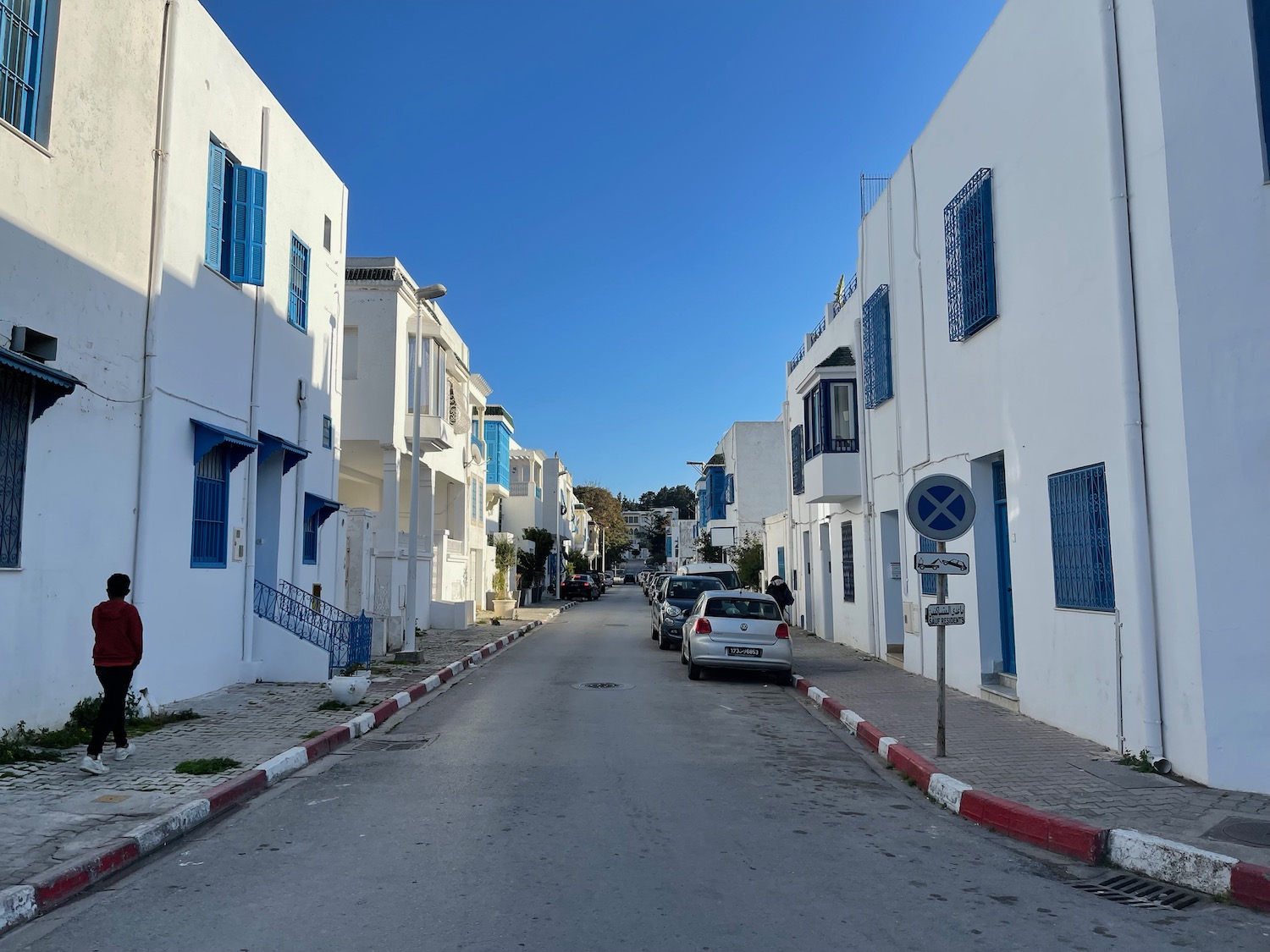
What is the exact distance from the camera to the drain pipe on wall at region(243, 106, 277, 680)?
1417 centimetres

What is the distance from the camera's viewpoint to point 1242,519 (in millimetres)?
7746

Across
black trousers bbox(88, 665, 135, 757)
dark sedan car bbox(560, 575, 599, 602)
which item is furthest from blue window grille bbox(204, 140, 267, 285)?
dark sedan car bbox(560, 575, 599, 602)

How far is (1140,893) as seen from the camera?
5695 millimetres

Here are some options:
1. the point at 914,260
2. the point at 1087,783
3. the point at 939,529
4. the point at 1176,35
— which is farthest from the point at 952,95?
the point at 1087,783

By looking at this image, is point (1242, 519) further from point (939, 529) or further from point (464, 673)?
point (464, 673)

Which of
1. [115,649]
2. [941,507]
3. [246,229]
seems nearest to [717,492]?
[246,229]

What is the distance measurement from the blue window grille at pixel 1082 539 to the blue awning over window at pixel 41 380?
1003 centimetres

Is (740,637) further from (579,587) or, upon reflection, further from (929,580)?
(579,587)

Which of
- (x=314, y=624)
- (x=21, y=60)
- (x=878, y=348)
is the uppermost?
(x=21, y=60)

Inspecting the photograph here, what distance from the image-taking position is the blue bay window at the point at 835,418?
20.1 meters

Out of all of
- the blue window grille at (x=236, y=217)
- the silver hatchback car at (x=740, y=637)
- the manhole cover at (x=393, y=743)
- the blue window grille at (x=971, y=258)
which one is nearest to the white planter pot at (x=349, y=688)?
the manhole cover at (x=393, y=743)

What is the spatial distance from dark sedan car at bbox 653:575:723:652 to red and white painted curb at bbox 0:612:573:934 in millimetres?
11268

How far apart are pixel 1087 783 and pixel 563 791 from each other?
171 inches

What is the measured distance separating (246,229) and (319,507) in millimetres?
5423
